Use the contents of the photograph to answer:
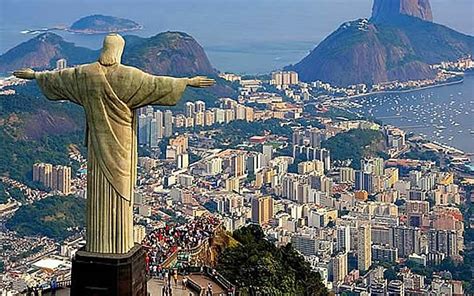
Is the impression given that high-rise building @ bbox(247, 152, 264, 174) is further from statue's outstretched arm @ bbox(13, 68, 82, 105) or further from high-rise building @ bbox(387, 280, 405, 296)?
statue's outstretched arm @ bbox(13, 68, 82, 105)

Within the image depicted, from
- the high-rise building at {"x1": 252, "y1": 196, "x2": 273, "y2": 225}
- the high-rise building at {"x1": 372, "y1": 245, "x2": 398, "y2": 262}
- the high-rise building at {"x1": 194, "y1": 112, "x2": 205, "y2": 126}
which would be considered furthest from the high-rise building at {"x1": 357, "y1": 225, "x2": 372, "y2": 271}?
the high-rise building at {"x1": 194, "y1": 112, "x2": 205, "y2": 126}

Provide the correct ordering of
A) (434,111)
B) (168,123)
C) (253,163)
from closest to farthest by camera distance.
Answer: (253,163)
(168,123)
(434,111)

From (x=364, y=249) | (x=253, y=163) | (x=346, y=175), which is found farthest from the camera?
(x=253, y=163)

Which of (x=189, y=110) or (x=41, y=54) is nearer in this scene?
(x=189, y=110)

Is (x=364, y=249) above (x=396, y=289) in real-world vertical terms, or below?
above

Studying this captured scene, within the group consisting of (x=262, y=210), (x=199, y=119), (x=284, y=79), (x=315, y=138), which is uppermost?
(x=284, y=79)

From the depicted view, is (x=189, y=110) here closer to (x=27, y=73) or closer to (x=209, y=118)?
(x=209, y=118)

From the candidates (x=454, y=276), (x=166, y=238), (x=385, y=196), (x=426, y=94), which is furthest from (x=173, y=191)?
(x=426, y=94)

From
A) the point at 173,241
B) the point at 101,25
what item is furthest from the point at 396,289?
the point at 101,25
